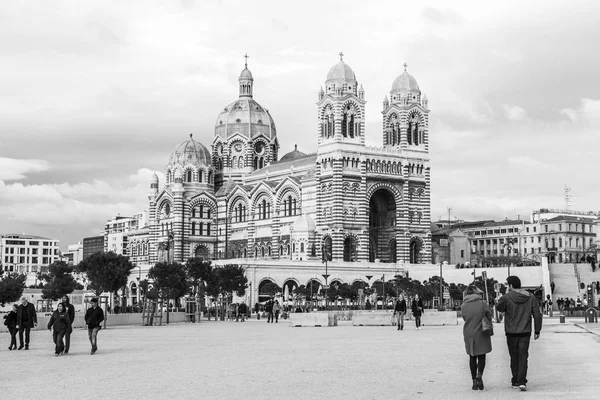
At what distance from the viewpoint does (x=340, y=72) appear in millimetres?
103688

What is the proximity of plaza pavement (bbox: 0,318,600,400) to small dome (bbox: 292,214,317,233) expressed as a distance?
7087 cm

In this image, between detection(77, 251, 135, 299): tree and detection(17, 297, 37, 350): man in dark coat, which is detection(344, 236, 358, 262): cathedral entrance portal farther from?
detection(17, 297, 37, 350): man in dark coat

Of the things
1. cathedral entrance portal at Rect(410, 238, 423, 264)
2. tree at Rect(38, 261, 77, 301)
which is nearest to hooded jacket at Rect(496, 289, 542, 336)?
tree at Rect(38, 261, 77, 301)

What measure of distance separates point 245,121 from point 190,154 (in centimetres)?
788

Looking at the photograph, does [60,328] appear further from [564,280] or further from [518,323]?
[564,280]

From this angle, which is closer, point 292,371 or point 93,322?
point 292,371

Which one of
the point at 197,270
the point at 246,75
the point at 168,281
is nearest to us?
the point at 168,281

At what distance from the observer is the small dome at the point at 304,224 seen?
102812 millimetres

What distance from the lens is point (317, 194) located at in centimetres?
10338

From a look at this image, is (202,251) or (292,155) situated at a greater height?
(292,155)

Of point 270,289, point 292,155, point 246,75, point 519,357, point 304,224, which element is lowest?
point 519,357

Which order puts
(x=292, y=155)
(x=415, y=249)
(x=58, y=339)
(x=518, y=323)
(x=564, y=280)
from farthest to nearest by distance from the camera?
(x=292, y=155) < (x=415, y=249) < (x=564, y=280) < (x=58, y=339) < (x=518, y=323)

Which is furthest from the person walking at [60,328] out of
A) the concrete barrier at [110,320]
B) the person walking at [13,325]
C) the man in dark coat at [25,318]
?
the concrete barrier at [110,320]

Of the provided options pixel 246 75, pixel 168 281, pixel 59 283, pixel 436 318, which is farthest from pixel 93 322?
pixel 246 75
